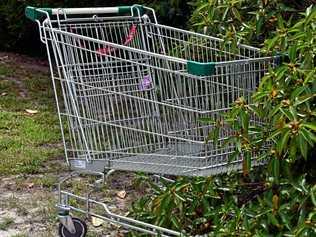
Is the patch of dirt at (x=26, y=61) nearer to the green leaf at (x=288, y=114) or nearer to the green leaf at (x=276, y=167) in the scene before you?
the green leaf at (x=276, y=167)

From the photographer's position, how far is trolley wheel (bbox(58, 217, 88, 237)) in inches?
146

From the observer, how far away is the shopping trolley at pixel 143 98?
3139mm

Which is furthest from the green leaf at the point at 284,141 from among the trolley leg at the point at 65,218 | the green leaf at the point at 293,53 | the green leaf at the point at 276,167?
the trolley leg at the point at 65,218

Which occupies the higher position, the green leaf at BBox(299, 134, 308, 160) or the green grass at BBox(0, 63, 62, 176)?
the green leaf at BBox(299, 134, 308, 160)

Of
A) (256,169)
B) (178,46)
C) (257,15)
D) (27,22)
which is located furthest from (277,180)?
(27,22)

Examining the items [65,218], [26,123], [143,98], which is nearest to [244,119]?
[143,98]

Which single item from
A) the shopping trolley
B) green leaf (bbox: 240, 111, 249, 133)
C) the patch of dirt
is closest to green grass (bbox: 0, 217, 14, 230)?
the shopping trolley

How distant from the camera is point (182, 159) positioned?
3.27 meters

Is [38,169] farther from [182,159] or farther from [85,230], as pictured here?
[182,159]

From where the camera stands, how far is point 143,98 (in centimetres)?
355

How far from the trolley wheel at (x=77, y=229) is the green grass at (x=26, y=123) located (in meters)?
1.28

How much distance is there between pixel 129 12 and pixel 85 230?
136 centimetres

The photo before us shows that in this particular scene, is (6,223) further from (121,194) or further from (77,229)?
(121,194)

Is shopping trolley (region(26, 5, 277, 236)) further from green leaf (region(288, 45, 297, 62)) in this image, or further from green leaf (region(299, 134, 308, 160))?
green leaf (region(299, 134, 308, 160))
